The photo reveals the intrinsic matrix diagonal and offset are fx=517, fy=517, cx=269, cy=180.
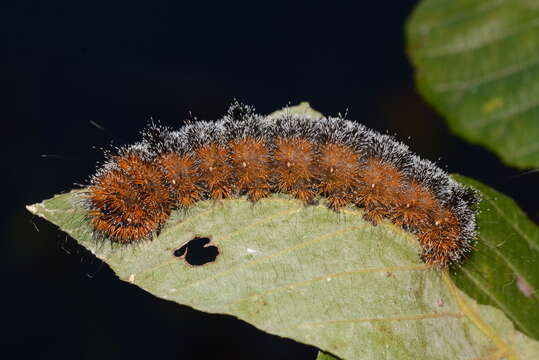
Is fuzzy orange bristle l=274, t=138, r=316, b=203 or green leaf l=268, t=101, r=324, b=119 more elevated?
green leaf l=268, t=101, r=324, b=119

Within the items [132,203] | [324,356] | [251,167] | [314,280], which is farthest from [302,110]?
[324,356]

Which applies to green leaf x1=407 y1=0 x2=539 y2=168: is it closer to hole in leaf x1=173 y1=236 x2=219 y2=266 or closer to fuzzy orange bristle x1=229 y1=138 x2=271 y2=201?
fuzzy orange bristle x1=229 y1=138 x2=271 y2=201

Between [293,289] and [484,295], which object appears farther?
[484,295]

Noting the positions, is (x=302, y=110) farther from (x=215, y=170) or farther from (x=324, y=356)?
(x=324, y=356)

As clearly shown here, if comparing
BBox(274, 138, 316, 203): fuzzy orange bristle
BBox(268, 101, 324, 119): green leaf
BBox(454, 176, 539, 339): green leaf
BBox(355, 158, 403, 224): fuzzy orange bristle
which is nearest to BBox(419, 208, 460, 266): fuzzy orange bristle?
BBox(454, 176, 539, 339): green leaf

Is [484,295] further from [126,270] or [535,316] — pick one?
[126,270]

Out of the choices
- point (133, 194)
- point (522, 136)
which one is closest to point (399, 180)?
point (522, 136)

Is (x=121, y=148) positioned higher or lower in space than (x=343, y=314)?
higher
